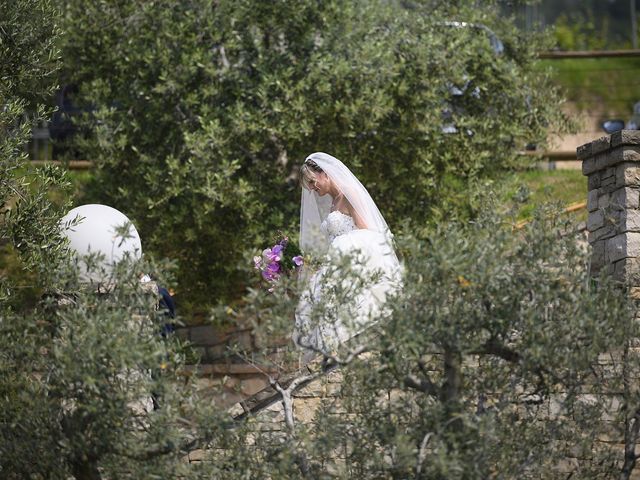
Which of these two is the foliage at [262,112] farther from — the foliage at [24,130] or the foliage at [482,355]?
the foliage at [482,355]

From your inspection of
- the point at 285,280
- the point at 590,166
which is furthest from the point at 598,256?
the point at 285,280

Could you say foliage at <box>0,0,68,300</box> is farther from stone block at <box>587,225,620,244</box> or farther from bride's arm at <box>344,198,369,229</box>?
stone block at <box>587,225,620,244</box>

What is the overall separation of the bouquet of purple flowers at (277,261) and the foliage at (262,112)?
3.16m

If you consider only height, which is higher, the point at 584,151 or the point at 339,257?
the point at 584,151

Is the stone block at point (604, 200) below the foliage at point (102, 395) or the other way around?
the other way around

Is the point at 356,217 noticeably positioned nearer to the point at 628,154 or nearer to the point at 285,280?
the point at 628,154

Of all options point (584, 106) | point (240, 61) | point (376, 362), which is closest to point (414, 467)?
point (376, 362)

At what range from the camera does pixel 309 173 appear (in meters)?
9.12

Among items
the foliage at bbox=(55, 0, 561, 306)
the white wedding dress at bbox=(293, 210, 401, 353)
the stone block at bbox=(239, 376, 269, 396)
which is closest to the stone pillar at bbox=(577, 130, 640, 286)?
the white wedding dress at bbox=(293, 210, 401, 353)

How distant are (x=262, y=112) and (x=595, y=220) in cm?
473

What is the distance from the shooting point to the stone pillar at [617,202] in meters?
8.34

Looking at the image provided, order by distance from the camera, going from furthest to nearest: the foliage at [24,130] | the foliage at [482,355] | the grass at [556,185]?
the grass at [556,185] → the foliage at [24,130] → the foliage at [482,355]

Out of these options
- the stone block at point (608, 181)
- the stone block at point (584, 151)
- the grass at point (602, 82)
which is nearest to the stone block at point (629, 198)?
the stone block at point (608, 181)

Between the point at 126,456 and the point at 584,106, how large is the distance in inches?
596
